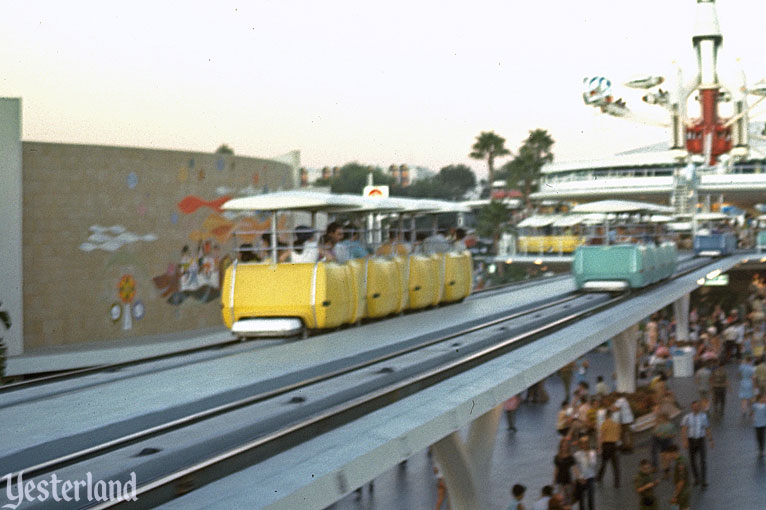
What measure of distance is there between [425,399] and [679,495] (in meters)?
8.45

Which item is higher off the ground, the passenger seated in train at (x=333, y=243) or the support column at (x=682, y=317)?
the passenger seated in train at (x=333, y=243)

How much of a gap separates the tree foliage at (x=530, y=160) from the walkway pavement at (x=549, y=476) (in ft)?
179

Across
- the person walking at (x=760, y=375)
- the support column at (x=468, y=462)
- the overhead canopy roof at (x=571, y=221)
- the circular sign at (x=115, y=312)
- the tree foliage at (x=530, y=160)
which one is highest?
the tree foliage at (x=530, y=160)

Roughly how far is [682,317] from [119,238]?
25.0 m

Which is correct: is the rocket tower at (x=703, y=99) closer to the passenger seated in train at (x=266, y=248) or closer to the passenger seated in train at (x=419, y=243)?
the passenger seated in train at (x=419, y=243)

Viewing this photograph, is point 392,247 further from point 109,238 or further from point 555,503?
point 109,238

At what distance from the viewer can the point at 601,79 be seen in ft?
142

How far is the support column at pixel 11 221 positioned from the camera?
25.8 m

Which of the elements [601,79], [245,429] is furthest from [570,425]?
[601,79]

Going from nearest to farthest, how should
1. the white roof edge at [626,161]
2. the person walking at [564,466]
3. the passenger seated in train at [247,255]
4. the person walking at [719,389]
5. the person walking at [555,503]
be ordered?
the person walking at [555,503] → the passenger seated in train at [247,255] → the person walking at [564,466] → the person walking at [719,389] → the white roof edge at [626,161]

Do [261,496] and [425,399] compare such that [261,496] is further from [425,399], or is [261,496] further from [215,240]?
[215,240]

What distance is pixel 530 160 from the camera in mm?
80000

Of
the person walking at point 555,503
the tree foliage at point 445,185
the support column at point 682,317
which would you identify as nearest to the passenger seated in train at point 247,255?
the person walking at point 555,503

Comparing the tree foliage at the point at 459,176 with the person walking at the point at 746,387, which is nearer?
the person walking at the point at 746,387
